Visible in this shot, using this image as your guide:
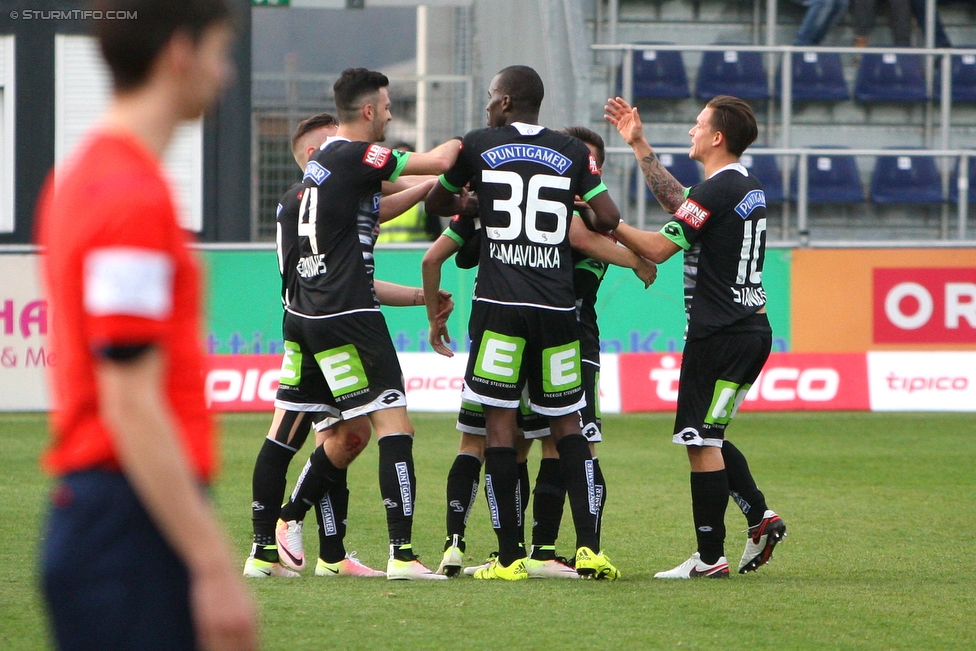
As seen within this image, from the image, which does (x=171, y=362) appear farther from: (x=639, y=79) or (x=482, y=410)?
(x=639, y=79)

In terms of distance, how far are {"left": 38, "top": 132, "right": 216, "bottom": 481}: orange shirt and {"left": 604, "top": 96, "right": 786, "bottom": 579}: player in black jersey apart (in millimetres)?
3768

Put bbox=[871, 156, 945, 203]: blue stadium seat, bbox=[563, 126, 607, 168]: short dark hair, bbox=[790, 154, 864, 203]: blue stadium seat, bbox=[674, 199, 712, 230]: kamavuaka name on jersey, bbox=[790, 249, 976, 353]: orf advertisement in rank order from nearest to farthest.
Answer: bbox=[674, 199, 712, 230]: kamavuaka name on jersey
bbox=[563, 126, 607, 168]: short dark hair
bbox=[790, 249, 976, 353]: orf advertisement
bbox=[871, 156, 945, 203]: blue stadium seat
bbox=[790, 154, 864, 203]: blue stadium seat

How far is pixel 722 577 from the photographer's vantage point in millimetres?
5496

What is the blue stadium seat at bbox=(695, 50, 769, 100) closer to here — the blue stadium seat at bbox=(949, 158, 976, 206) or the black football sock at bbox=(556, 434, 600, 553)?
the blue stadium seat at bbox=(949, 158, 976, 206)

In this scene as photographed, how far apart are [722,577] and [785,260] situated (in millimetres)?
8958

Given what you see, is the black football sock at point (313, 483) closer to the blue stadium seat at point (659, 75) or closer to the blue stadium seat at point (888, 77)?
the blue stadium seat at point (659, 75)

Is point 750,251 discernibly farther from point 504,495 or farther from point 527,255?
point 504,495

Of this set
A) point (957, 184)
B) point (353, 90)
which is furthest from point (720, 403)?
point (957, 184)

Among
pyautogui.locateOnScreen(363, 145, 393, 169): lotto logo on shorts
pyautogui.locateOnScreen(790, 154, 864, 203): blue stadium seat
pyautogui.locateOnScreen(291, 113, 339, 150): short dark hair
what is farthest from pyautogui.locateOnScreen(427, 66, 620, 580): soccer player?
pyautogui.locateOnScreen(790, 154, 864, 203): blue stadium seat

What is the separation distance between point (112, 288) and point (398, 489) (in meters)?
3.59

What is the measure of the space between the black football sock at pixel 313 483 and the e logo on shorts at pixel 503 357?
34.9 inches

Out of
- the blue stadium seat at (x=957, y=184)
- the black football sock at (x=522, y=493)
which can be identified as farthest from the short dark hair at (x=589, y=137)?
the blue stadium seat at (x=957, y=184)

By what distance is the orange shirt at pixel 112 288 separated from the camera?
68.9 inches

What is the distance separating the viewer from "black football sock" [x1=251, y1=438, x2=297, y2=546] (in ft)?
18.1
